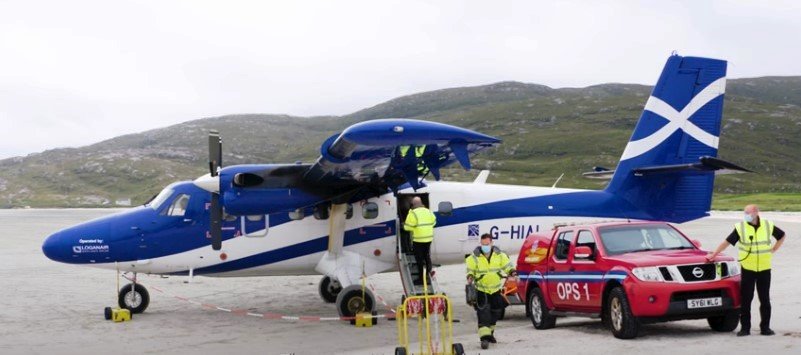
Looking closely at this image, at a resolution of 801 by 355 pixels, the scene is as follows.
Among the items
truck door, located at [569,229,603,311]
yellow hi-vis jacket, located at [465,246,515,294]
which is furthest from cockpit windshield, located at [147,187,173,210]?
truck door, located at [569,229,603,311]

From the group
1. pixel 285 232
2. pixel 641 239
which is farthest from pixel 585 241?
pixel 285 232

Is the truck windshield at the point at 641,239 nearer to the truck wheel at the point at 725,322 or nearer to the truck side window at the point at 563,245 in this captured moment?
the truck side window at the point at 563,245

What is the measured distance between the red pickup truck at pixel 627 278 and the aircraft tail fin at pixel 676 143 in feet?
13.1

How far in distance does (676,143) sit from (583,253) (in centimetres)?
588

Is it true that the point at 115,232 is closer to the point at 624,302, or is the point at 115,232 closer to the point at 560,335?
the point at 560,335

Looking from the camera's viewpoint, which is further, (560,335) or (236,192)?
(236,192)

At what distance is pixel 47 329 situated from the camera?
48.6ft

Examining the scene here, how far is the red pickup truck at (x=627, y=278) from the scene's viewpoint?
10703 millimetres

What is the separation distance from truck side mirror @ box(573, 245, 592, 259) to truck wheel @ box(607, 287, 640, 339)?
2.72 feet

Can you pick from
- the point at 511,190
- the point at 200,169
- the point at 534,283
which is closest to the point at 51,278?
the point at 511,190

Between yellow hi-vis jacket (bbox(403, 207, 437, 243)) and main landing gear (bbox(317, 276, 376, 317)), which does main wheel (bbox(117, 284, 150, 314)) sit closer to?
main landing gear (bbox(317, 276, 376, 317))

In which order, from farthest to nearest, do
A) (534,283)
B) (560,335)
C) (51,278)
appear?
1. (51,278)
2. (534,283)
3. (560,335)

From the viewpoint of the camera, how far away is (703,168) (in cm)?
1452

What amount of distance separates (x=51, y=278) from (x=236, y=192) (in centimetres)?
1319
